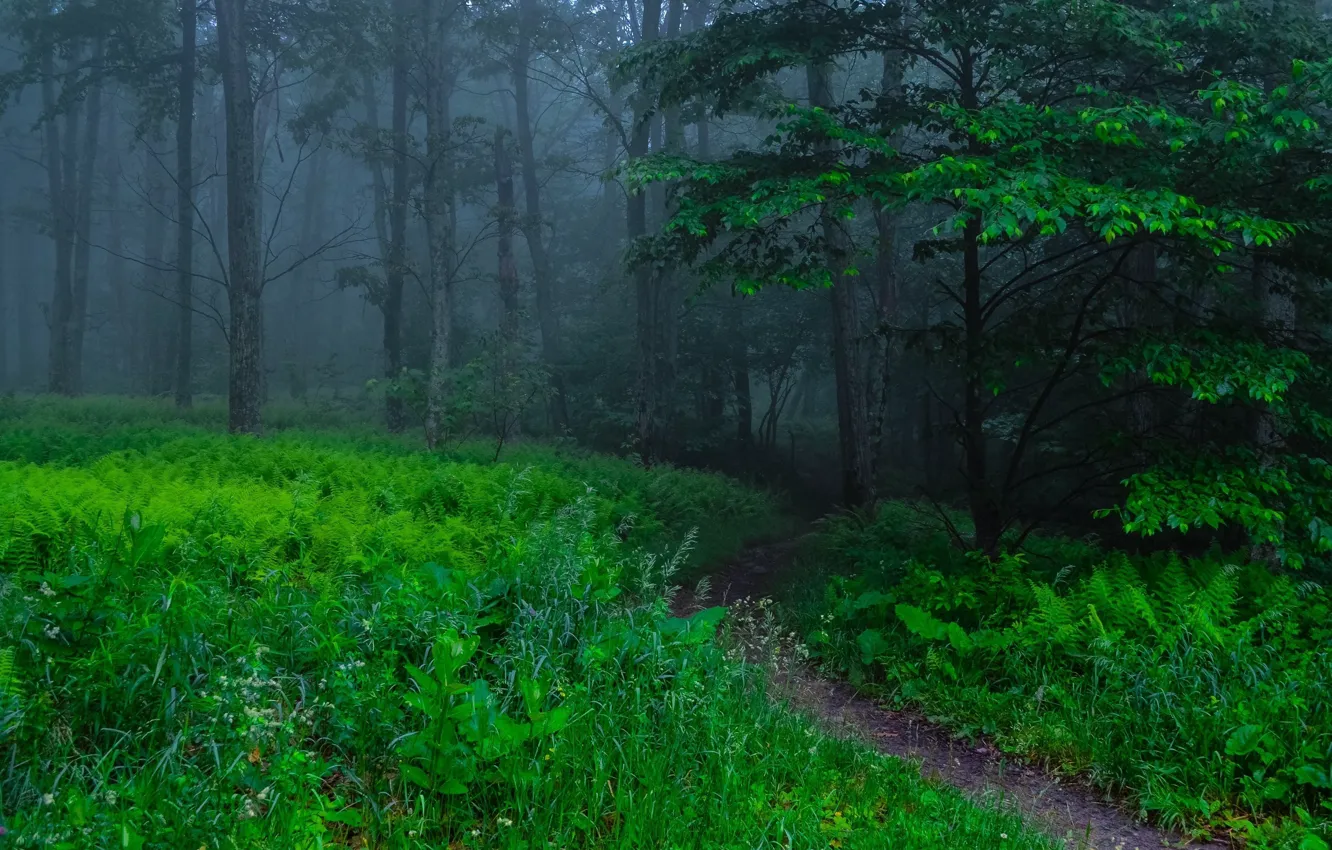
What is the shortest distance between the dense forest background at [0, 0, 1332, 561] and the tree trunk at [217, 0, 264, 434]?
6cm

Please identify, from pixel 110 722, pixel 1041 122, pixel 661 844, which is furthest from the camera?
pixel 1041 122

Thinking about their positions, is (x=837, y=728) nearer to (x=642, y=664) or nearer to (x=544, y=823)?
(x=642, y=664)

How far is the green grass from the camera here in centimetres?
344

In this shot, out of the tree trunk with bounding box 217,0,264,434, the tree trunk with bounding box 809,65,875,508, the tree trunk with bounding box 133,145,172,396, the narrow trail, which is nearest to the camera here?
the narrow trail

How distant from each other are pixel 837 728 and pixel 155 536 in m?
4.52

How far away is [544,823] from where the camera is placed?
11.8 feet

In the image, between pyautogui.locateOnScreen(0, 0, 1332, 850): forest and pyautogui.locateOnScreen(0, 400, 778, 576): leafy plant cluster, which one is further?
pyautogui.locateOnScreen(0, 400, 778, 576): leafy plant cluster

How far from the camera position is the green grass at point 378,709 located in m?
3.44

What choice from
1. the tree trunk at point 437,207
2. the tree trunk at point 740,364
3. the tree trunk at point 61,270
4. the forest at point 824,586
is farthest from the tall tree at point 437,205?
the tree trunk at point 61,270

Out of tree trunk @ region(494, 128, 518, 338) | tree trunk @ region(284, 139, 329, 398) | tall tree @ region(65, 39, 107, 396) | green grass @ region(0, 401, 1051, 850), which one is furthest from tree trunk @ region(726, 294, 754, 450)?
tree trunk @ region(284, 139, 329, 398)

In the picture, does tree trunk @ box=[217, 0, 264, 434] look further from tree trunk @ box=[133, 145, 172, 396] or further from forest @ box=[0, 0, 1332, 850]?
tree trunk @ box=[133, 145, 172, 396]

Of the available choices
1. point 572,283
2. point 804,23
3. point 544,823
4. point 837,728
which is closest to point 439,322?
point 804,23

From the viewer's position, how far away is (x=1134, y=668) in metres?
5.99

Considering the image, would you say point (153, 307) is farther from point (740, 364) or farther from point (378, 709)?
point (378, 709)
